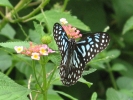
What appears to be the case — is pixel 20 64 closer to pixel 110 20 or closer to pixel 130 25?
pixel 130 25

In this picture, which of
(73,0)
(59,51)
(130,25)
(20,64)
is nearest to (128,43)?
(73,0)

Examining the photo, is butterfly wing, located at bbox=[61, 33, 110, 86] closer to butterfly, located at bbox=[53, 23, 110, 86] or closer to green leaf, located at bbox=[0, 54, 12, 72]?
butterfly, located at bbox=[53, 23, 110, 86]

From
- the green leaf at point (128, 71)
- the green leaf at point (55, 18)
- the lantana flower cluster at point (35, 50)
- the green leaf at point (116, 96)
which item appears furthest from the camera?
the green leaf at point (128, 71)

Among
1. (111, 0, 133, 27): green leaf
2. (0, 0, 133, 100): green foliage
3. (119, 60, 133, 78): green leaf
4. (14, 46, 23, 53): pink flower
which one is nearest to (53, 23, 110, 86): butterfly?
(14, 46, 23, 53): pink flower

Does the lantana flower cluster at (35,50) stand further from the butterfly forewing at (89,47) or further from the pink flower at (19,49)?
the butterfly forewing at (89,47)

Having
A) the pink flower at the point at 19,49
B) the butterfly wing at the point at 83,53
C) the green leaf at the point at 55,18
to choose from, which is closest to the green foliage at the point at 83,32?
the green leaf at the point at 55,18

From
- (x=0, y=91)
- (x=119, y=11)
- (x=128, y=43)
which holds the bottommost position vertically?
(x=0, y=91)
